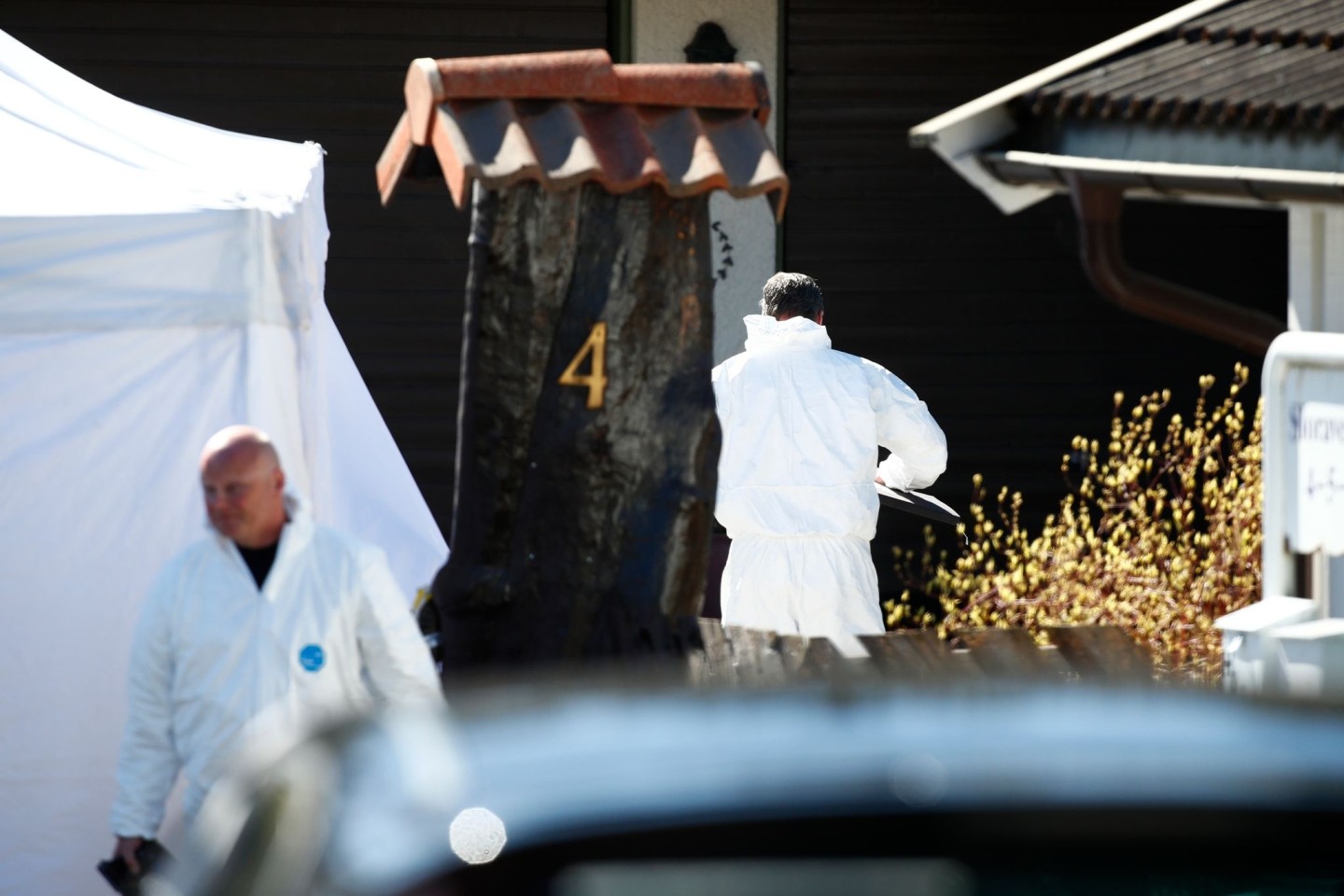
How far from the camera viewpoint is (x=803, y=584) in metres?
5.89

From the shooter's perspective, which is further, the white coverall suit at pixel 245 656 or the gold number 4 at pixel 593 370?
the gold number 4 at pixel 593 370

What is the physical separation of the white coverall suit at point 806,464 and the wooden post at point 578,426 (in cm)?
112

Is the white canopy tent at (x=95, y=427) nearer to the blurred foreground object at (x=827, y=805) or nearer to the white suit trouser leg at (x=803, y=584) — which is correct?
the white suit trouser leg at (x=803, y=584)

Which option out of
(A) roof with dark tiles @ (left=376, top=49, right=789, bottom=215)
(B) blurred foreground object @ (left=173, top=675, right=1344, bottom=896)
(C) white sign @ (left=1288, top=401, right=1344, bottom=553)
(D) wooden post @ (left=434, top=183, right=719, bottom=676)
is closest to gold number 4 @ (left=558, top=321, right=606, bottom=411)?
(D) wooden post @ (left=434, top=183, right=719, bottom=676)

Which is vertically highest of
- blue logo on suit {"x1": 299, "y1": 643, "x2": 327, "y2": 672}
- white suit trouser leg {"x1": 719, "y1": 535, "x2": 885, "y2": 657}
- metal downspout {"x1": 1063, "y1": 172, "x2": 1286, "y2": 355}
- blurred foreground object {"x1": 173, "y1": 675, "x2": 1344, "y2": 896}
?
metal downspout {"x1": 1063, "y1": 172, "x2": 1286, "y2": 355}

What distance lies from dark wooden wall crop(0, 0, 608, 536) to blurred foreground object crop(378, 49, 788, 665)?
4580 millimetres

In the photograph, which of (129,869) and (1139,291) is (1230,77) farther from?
(129,869)

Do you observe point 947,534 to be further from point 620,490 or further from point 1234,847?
point 1234,847

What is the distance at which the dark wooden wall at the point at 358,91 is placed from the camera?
29.7 feet

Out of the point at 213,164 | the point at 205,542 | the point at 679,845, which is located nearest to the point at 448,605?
the point at 205,542

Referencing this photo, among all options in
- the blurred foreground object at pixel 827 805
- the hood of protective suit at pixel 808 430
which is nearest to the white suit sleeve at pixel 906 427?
the hood of protective suit at pixel 808 430

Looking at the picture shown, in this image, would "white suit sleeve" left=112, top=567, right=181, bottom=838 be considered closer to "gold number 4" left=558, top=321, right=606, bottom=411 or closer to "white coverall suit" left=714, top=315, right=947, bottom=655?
"gold number 4" left=558, top=321, right=606, bottom=411

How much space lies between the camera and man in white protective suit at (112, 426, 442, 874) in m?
3.81

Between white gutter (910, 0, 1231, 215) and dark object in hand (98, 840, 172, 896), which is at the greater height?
white gutter (910, 0, 1231, 215)
